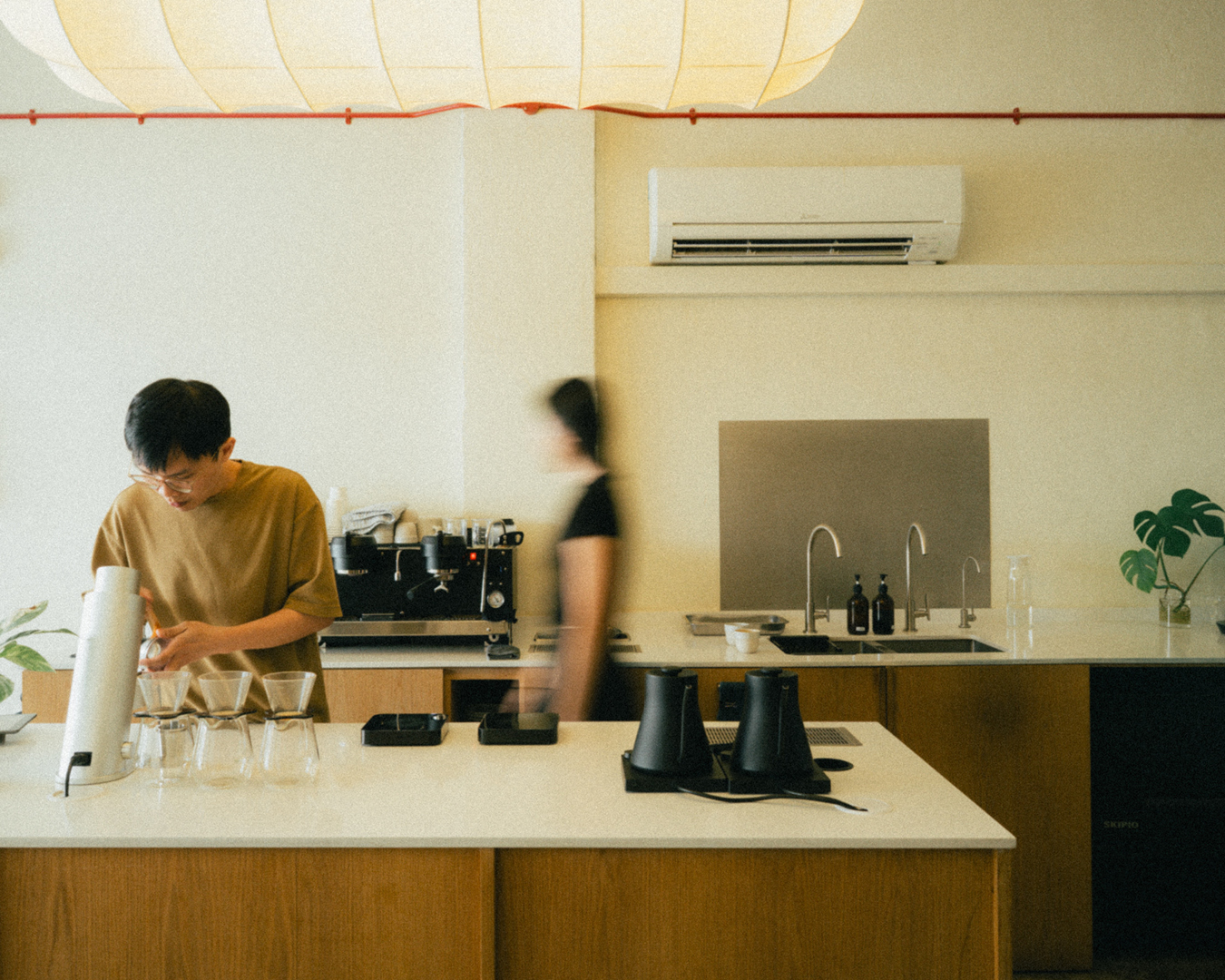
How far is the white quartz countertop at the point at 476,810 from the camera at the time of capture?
1.37 meters

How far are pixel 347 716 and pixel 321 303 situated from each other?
1.80 meters

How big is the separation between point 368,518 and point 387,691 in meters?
0.83

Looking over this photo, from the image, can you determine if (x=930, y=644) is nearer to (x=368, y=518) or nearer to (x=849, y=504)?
(x=849, y=504)

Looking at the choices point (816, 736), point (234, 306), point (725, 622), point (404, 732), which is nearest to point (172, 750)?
point (404, 732)

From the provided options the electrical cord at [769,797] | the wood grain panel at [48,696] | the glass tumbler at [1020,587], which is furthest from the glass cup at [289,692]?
the glass tumbler at [1020,587]

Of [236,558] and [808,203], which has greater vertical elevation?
[808,203]

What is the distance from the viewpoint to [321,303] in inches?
146

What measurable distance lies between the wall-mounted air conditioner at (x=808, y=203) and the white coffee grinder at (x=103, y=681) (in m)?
2.53

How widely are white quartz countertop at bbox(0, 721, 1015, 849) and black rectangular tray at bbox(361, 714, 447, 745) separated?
49mm

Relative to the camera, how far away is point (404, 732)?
1872 millimetres

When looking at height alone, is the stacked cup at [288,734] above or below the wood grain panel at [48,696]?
above

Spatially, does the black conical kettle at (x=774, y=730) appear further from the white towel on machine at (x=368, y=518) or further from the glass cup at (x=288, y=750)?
the white towel on machine at (x=368, y=518)

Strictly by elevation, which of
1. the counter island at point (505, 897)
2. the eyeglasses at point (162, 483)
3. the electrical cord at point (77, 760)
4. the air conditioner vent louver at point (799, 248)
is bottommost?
the counter island at point (505, 897)

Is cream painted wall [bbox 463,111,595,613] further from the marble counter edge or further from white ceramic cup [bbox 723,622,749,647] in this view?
the marble counter edge
